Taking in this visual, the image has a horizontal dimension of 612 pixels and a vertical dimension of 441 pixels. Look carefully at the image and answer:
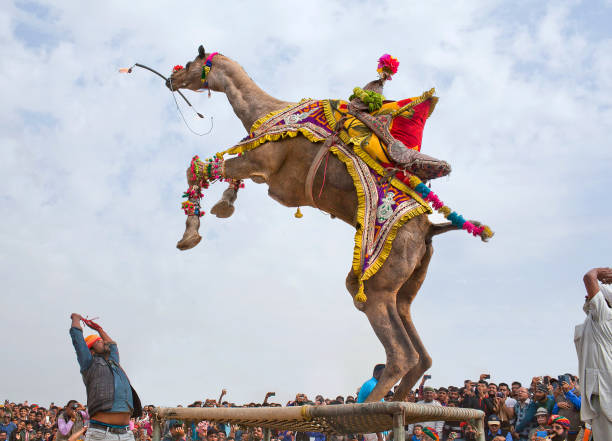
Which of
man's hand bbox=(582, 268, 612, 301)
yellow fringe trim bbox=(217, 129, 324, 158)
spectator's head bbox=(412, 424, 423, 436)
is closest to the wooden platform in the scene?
man's hand bbox=(582, 268, 612, 301)

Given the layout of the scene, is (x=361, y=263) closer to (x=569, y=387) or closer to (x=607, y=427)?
(x=607, y=427)

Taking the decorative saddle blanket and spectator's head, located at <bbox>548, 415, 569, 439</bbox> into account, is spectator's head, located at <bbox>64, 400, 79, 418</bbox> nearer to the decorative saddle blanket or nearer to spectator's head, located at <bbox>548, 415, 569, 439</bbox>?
the decorative saddle blanket

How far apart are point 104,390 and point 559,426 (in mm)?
5952

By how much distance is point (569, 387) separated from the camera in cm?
1001

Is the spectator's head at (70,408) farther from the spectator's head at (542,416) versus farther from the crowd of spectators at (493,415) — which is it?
the spectator's head at (542,416)

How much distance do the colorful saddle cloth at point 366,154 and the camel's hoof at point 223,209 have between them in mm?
576

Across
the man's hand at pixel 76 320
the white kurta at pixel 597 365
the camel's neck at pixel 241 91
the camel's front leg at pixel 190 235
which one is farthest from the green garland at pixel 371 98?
the man's hand at pixel 76 320

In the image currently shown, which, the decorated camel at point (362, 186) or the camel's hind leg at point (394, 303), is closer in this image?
the camel's hind leg at point (394, 303)

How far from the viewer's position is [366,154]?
274 inches

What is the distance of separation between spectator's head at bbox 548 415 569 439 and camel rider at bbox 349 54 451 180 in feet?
14.4

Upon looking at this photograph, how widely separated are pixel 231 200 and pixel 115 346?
260cm

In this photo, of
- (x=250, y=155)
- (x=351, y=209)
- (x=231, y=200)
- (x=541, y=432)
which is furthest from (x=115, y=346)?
(x=541, y=432)

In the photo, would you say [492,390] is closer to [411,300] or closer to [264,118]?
[411,300]

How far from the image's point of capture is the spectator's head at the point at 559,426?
29.6 feet
